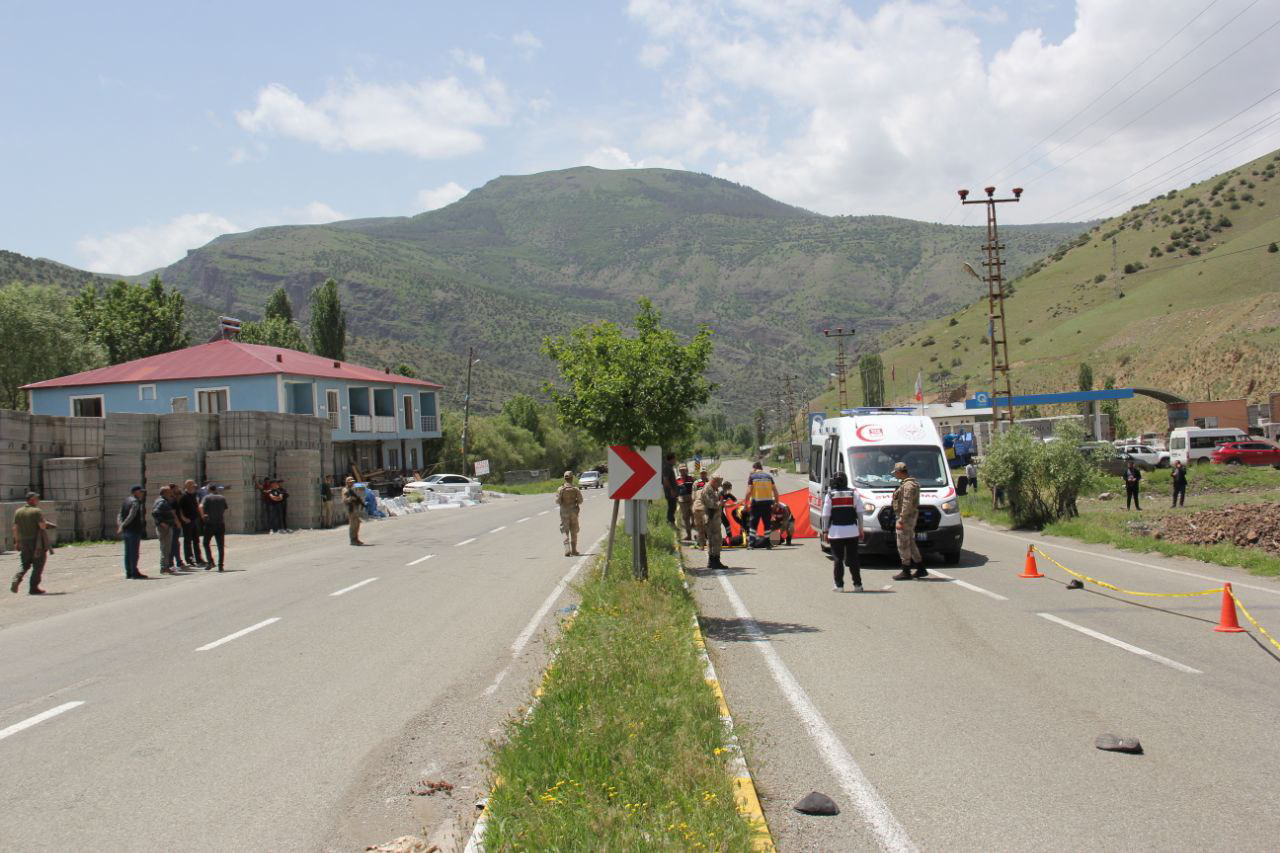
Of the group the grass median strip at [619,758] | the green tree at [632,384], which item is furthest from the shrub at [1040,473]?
the grass median strip at [619,758]

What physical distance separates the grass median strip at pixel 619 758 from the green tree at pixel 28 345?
57.5 m

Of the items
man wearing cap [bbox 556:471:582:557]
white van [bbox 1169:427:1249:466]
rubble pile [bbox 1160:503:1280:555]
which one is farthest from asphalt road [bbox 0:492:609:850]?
white van [bbox 1169:427:1249:466]

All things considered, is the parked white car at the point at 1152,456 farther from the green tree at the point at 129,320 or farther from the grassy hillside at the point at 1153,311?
the green tree at the point at 129,320

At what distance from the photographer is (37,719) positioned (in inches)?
303

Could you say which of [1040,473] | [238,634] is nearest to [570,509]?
[238,634]

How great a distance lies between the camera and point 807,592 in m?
14.9

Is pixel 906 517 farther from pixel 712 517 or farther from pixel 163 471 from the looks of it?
pixel 163 471

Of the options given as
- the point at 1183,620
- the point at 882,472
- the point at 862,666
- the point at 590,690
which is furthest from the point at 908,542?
the point at 590,690

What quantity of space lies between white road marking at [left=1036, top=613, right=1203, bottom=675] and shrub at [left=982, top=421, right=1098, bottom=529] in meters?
14.0

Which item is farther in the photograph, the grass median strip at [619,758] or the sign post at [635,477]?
the sign post at [635,477]

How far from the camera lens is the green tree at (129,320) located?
6894 cm

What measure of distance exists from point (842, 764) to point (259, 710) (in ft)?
14.8

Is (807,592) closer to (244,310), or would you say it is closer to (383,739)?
(383,739)

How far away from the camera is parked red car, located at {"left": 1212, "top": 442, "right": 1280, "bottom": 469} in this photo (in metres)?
44.9
